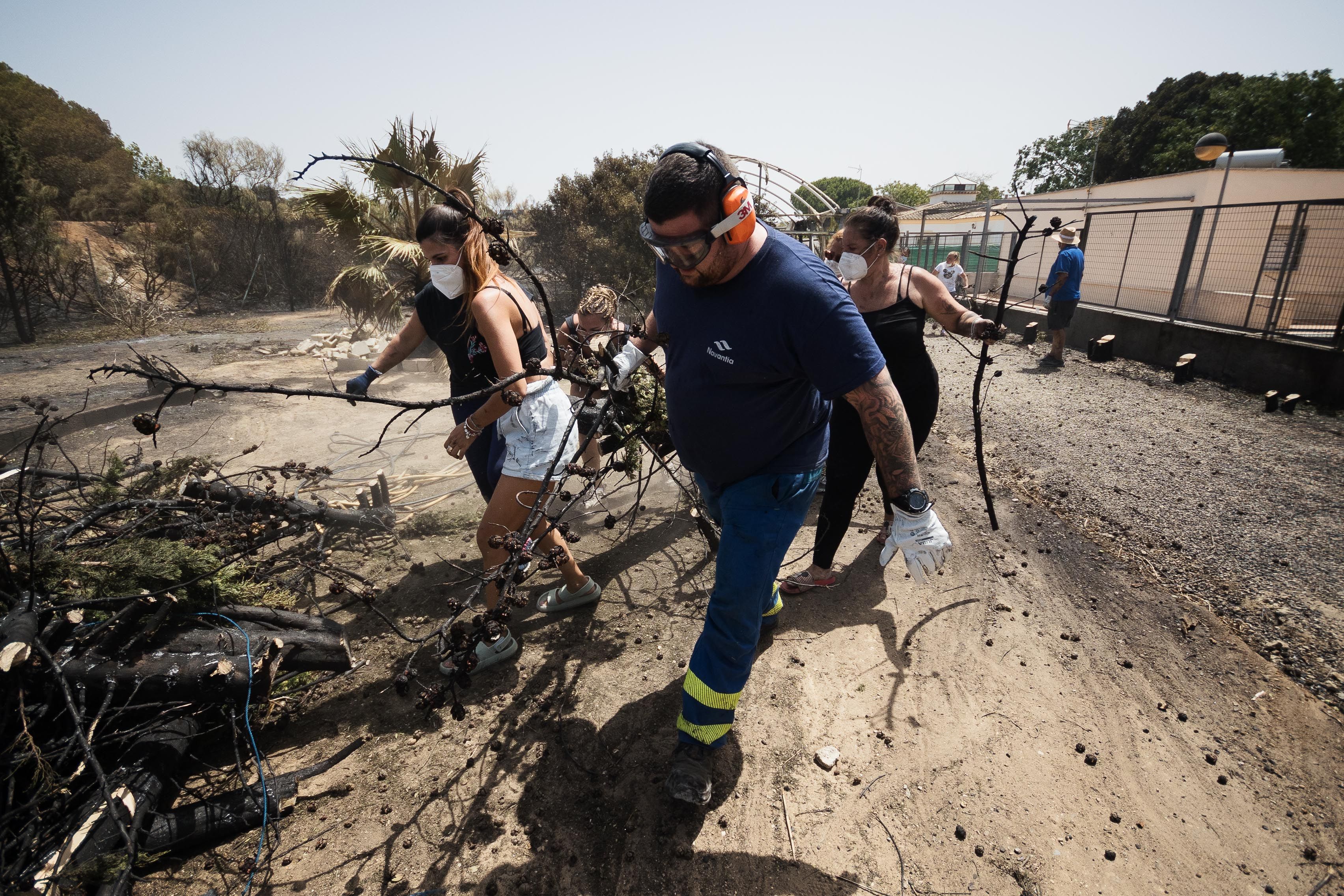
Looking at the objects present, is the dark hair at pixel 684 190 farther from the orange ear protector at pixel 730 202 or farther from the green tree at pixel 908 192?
the green tree at pixel 908 192

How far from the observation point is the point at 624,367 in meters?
2.59

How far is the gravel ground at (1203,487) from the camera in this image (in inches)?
124

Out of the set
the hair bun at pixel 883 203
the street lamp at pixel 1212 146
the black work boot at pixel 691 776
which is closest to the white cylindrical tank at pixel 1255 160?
the street lamp at pixel 1212 146

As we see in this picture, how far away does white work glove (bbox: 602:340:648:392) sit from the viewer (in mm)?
2545

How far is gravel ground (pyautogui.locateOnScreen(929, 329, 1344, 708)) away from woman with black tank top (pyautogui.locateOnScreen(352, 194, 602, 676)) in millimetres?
3581

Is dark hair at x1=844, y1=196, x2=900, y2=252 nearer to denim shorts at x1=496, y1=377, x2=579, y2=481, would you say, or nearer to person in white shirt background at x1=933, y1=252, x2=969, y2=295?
denim shorts at x1=496, y1=377, x2=579, y2=481

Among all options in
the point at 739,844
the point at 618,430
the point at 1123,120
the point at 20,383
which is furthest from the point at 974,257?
the point at 1123,120

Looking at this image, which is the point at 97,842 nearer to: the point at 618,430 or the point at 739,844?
the point at 739,844

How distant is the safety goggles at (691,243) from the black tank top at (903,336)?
5.46 ft

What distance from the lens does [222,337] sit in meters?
13.6

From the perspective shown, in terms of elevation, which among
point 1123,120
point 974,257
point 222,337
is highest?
point 1123,120

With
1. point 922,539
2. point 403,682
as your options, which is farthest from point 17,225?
point 922,539

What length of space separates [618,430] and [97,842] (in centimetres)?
251

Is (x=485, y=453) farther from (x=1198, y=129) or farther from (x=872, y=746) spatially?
(x=1198, y=129)
